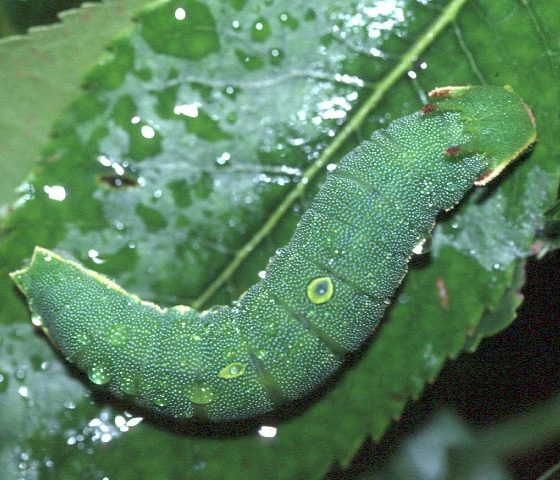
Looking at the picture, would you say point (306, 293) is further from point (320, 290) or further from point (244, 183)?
point (244, 183)

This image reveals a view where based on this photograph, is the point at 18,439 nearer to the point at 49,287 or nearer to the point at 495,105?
the point at 49,287

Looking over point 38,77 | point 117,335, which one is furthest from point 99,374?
point 38,77

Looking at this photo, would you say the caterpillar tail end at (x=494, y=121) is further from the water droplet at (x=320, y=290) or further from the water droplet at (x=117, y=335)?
the water droplet at (x=117, y=335)

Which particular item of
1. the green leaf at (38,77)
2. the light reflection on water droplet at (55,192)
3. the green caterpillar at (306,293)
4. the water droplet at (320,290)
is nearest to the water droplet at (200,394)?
the green caterpillar at (306,293)

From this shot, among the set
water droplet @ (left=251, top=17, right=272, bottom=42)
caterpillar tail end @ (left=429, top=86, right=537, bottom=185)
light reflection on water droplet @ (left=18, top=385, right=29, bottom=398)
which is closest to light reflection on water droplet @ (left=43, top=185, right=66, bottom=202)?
light reflection on water droplet @ (left=18, top=385, right=29, bottom=398)

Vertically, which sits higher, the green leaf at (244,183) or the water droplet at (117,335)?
the green leaf at (244,183)

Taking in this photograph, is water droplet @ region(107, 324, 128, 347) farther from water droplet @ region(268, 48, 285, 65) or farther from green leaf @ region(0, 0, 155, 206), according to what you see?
water droplet @ region(268, 48, 285, 65)
